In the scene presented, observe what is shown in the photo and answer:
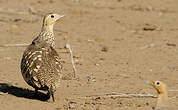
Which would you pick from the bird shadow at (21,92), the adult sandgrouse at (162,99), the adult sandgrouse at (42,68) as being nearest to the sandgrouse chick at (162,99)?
the adult sandgrouse at (162,99)

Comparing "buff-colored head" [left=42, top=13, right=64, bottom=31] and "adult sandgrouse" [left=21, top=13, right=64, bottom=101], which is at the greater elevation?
"buff-colored head" [left=42, top=13, right=64, bottom=31]

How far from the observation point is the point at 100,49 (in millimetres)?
11945

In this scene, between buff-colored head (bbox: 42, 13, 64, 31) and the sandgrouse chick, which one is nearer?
the sandgrouse chick

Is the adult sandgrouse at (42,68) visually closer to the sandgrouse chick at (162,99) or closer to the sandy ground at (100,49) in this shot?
the sandy ground at (100,49)

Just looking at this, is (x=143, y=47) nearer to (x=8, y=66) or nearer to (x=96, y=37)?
(x=96, y=37)

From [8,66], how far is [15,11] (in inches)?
230

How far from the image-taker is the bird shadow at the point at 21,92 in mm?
7898

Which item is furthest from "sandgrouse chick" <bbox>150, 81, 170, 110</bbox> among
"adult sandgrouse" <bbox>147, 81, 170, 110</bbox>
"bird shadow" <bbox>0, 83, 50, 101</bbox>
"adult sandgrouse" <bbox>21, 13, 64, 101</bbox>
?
"bird shadow" <bbox>0, 83, 50, 101</bbox>

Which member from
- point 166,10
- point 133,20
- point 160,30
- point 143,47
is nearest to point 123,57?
A: point 143,47

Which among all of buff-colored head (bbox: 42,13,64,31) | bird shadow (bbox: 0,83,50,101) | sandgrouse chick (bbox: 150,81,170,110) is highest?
buff-colored head (bbox: 42,13,64,31)

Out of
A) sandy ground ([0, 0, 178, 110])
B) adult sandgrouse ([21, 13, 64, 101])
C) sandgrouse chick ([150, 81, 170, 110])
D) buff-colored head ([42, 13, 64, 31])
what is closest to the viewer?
sandgrouse chick ([150, 81, 170, 110])

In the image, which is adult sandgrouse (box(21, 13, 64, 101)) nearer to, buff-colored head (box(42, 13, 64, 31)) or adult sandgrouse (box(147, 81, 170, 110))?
buff-colored head (box(42, 13, 64, 31))

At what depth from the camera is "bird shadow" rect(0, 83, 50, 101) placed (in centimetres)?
790

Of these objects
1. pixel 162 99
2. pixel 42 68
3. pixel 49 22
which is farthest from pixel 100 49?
pixel 162 99
